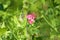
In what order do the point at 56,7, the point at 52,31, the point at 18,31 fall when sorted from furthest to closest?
the point at 56,7
the point at 52,31
the point at 18,31

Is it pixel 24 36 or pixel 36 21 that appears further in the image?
pixel 36 21

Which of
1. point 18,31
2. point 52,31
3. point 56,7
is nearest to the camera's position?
point 18,31

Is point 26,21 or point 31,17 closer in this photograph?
point 26,21

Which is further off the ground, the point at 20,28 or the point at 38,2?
the point at 38,2

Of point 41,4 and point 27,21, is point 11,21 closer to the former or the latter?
point 27,21

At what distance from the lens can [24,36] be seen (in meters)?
2.11

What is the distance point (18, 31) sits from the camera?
6.77 feet

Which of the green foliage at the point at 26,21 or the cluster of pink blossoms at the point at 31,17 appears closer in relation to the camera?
the green foliage at the point at 26,21

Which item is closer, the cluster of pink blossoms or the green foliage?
the green foliage

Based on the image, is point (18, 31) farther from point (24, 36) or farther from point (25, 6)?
point (25, 6)

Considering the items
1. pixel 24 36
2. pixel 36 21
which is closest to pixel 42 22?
pixel 36 21

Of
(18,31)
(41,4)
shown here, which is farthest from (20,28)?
(41,4)

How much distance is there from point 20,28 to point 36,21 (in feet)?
0.79

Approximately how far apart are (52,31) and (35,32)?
140 millimetres
